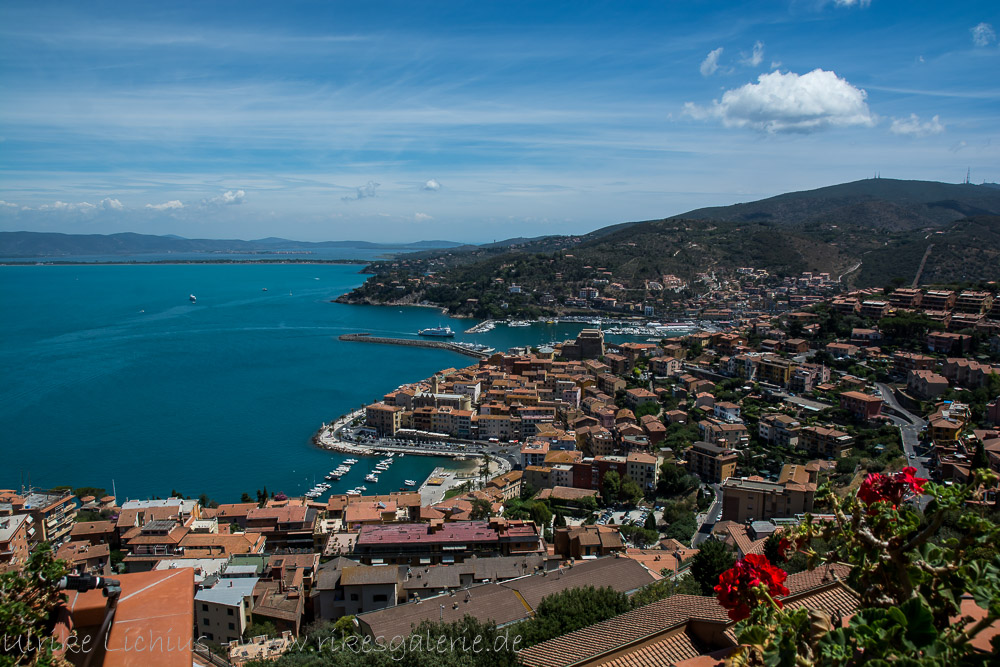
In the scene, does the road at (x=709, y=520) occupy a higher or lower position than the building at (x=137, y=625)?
lower

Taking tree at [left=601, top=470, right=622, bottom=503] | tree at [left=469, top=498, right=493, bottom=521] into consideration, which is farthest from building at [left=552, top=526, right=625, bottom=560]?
tree at [left=601, top=470, right=622, bottom=503]

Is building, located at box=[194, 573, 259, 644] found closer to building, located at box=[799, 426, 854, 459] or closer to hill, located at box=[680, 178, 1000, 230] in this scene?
building, located at box=[799, 426, 854, 459]

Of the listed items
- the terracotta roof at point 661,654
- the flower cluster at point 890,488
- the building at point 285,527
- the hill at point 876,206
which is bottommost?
the building at point 285,527

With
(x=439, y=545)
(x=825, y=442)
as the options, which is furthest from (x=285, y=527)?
(x=825, y=442)

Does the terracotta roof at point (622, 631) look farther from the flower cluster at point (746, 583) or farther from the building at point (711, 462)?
the building at point (711, 462)

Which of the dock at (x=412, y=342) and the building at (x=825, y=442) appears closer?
the building at (x=825, y=442)

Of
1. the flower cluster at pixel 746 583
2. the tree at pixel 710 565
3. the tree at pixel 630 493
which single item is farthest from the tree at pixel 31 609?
the tree at pixel 630 493

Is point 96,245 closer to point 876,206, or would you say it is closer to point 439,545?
point 876,206

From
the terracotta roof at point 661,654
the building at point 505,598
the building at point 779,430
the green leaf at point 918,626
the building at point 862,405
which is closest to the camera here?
the green leaf at point 918,626

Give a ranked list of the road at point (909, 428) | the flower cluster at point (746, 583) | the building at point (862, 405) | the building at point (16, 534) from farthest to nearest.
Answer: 1. the building at point (862, 405)
2. the road at point (909, 428)
3. the building at point (16, 534)
4. the flower cluster at point (746, 583)
